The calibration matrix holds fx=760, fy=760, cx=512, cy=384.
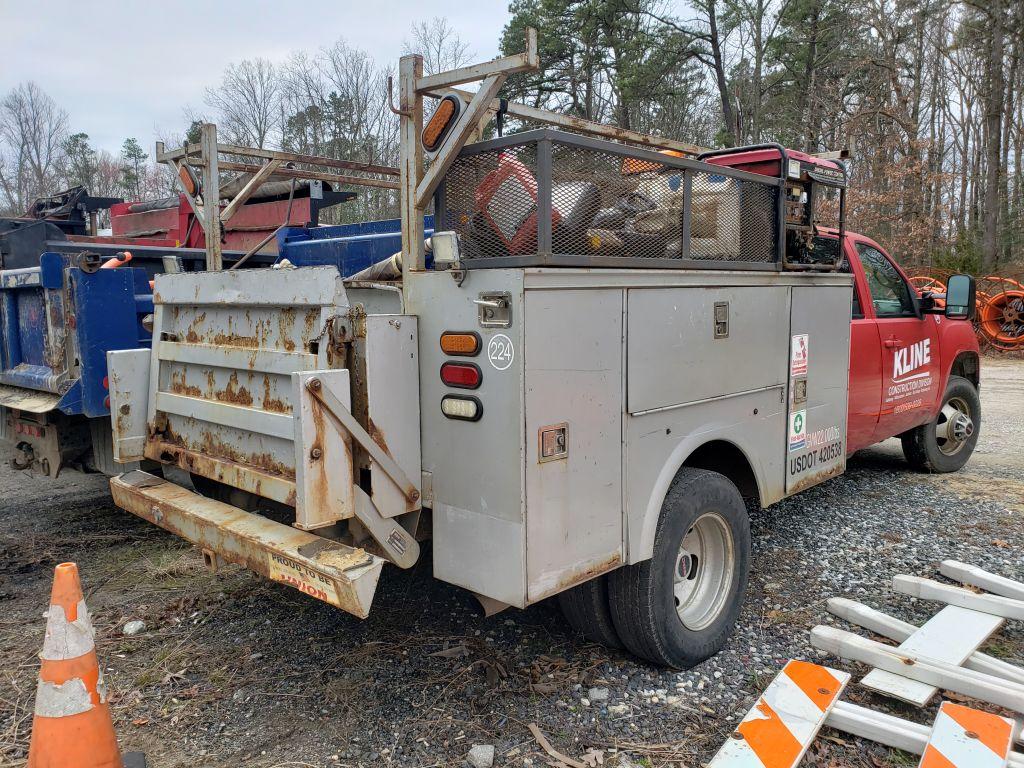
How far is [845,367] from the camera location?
459 cm

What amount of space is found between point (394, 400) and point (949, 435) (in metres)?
5.52

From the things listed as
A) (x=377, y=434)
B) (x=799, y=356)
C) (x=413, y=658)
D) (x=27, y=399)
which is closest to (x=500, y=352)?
(x=377, y=434)

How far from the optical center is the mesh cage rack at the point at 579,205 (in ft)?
8.83

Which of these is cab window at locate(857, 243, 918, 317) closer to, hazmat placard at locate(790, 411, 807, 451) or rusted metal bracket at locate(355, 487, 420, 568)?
hazmat placard at locate(790, 411, 807, 451)

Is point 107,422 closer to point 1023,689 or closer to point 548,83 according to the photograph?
point 1023,689

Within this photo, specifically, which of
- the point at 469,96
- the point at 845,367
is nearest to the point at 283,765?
the point at 469,96

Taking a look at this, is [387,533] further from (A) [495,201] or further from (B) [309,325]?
(A) [495,201]

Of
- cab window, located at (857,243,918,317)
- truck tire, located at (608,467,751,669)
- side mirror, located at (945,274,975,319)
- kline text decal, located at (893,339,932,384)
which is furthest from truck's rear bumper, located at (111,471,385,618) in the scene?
side mirror, located at (945,274,975,319)

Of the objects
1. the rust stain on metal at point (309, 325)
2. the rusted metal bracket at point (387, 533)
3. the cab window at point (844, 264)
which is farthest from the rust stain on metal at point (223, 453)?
the cab window at point (844, 264)

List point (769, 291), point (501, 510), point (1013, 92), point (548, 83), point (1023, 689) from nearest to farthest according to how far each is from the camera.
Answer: point (501, 510), point (1023, 689), point (769, 291), point (548, 83), point (1013, 92)

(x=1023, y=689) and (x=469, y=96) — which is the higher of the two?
(x=469, y=96)

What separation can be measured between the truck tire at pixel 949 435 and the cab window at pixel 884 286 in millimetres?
1131

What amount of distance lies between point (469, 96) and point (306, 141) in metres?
27.3

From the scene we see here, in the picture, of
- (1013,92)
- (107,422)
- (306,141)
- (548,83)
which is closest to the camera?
(107,422)
